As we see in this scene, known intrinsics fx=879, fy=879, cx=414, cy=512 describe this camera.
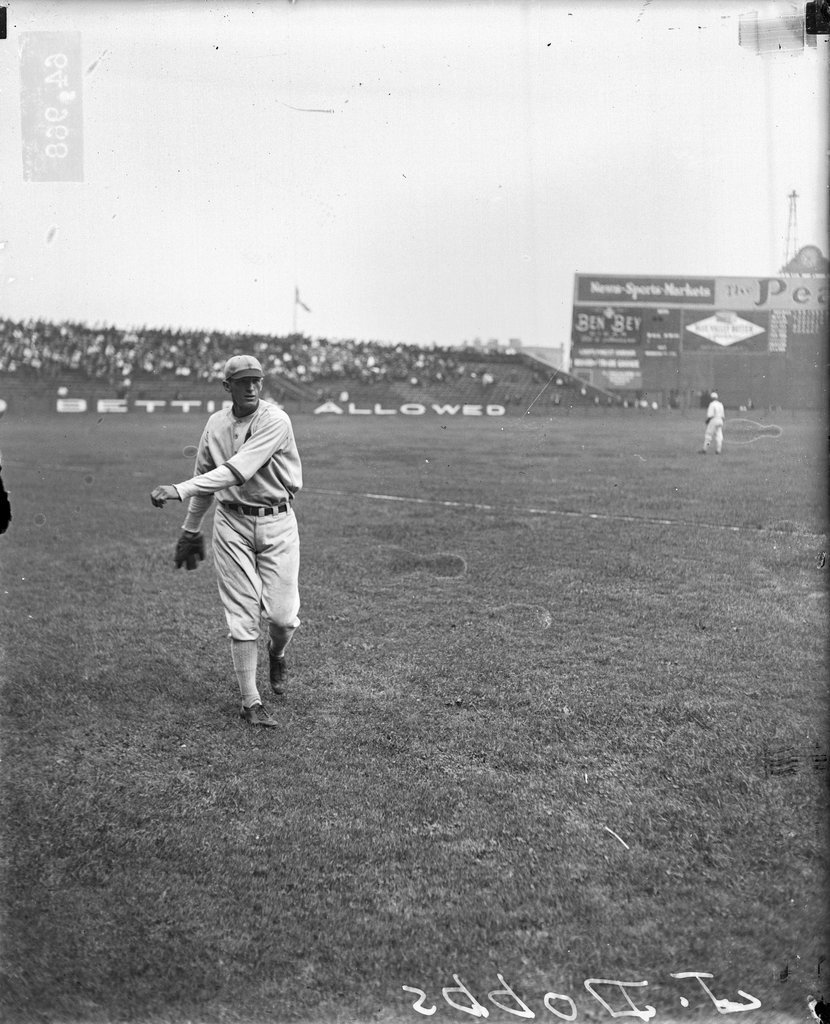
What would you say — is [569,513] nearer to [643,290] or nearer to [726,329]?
[726,329]

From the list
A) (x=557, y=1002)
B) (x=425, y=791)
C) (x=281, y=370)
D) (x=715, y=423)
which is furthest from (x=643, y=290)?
(x=557, y=1002)

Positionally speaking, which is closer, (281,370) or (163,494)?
(163,494)

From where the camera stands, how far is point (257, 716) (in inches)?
178

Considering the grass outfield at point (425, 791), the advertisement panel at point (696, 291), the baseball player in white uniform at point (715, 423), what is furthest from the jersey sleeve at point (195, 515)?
the advertisement panel at point (696, 291)

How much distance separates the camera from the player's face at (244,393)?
4.44 metres

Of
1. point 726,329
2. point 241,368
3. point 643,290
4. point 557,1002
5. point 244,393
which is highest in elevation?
point 643,290

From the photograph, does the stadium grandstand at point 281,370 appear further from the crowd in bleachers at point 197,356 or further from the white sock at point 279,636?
the white sock at point 279,636

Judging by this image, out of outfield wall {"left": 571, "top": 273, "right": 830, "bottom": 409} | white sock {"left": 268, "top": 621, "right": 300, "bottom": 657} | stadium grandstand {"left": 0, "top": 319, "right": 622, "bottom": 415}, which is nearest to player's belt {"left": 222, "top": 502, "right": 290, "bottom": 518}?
white sock {"left": 268, "top": 621, "right": 300, "bottom": 657}

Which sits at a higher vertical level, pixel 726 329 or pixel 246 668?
pixel 726 329

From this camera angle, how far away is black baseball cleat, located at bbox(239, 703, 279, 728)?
4.50 m

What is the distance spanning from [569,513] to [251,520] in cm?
716

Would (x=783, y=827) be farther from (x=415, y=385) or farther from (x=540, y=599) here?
(x=415, y=385)

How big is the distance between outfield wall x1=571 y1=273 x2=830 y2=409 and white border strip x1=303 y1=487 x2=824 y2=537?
25.5m

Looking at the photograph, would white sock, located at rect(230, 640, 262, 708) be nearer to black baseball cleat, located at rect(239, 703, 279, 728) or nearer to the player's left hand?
black baseball cleat, located at rect(239, 703, 279, 728)
